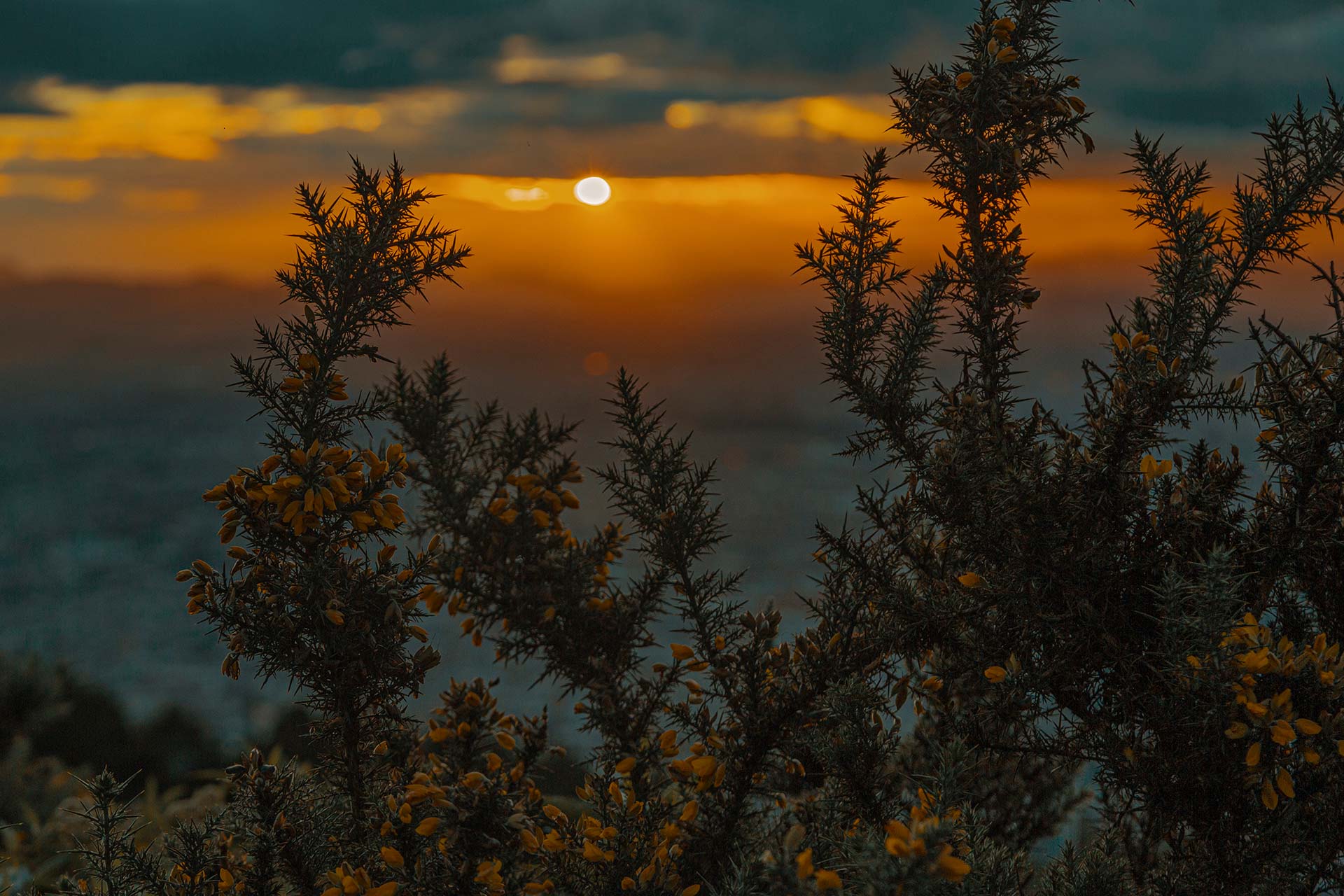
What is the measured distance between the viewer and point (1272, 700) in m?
1.94

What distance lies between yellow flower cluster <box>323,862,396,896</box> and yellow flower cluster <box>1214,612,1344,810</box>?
205cm

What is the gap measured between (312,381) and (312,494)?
1.37 feet

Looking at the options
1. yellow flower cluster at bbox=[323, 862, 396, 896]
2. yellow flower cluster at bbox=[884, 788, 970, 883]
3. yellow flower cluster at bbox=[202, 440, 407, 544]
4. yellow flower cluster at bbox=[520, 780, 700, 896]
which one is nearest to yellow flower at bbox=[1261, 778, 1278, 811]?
yellow flower cluster at bbox=[884, 788, 970, 883]

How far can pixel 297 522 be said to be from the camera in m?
2.36

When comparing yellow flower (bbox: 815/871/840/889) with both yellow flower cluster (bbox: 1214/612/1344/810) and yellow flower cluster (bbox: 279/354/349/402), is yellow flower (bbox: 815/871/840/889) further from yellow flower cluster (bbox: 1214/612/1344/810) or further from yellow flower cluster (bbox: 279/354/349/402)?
yellow flower cluster (bbox: 279/354/349/402)

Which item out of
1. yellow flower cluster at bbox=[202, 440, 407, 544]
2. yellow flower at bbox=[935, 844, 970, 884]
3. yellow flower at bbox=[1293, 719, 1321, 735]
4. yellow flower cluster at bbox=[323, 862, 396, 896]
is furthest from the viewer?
yellow flower cluster at bbox=[202, 440, 407, 544]

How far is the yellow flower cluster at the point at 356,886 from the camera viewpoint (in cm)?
210

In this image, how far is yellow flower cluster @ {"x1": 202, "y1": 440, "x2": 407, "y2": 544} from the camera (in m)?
2.36

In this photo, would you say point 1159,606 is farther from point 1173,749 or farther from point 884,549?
point 884,549

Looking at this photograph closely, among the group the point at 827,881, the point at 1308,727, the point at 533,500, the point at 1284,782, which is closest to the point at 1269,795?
the point at 1284,782

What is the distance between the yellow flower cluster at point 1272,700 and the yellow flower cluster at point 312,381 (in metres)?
2.46

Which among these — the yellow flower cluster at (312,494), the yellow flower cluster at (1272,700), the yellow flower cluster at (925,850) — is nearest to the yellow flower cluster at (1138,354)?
the yellow flower cluster at (1272,700)

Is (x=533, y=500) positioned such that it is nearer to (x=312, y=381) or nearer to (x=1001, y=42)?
(x=312, y=381)

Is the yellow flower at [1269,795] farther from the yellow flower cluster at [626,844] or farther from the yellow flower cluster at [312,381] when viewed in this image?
the yellow flower cluster at [312,381]
